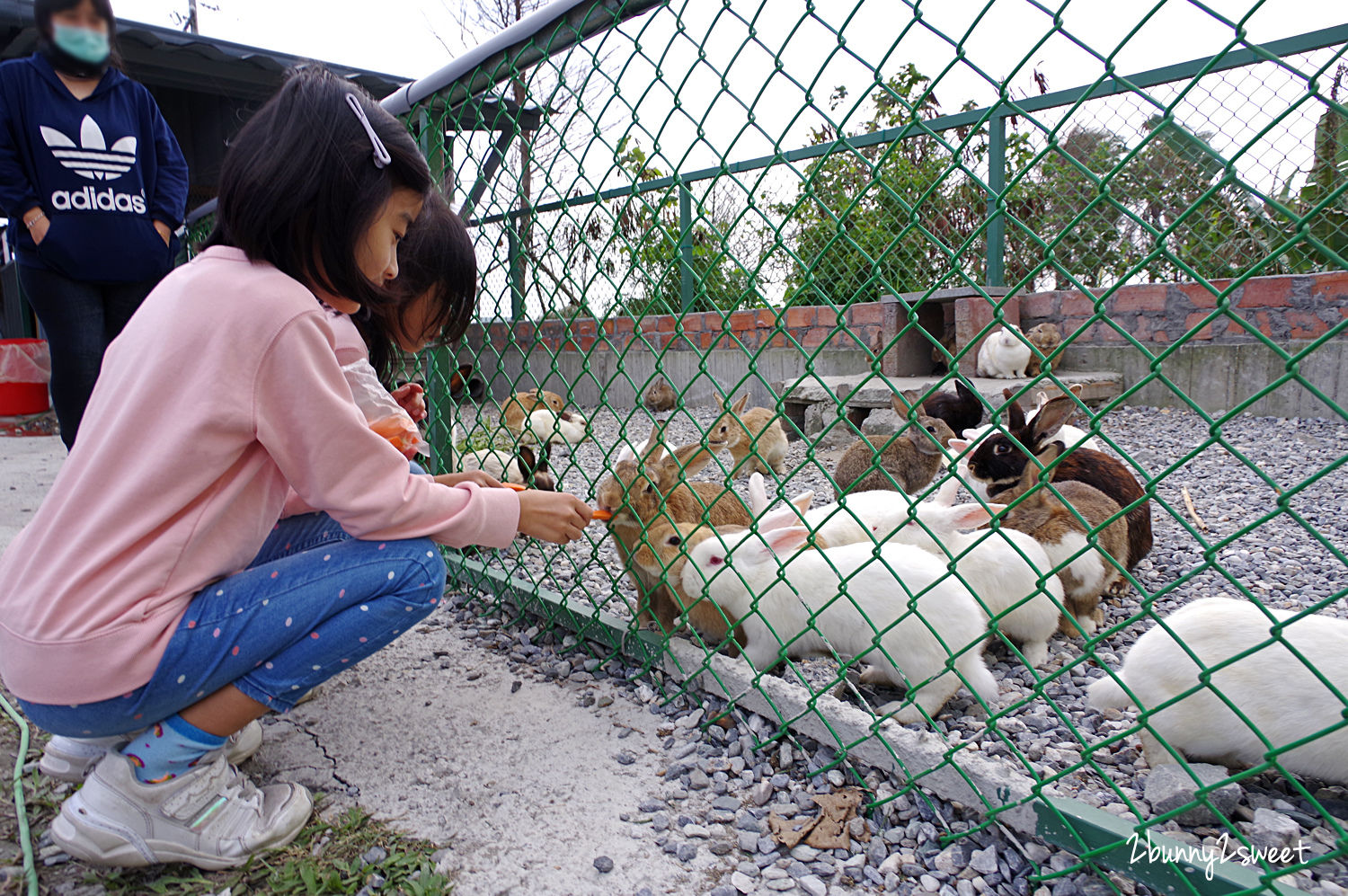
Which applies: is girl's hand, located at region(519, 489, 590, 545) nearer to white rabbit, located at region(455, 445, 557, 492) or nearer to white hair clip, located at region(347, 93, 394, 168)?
white hair clip, located at region(347, 93, 394, 168)

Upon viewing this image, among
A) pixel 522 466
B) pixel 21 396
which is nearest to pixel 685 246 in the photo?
pixel 522 466

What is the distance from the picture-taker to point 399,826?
1.52m

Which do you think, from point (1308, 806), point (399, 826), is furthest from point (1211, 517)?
point (399, 826)

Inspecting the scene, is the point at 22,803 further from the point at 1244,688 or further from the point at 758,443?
the point at 758,443

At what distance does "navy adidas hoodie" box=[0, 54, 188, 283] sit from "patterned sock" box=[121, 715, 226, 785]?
2219 mm

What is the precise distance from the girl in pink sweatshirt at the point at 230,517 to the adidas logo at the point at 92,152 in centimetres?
196

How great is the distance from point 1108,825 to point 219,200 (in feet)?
5.67

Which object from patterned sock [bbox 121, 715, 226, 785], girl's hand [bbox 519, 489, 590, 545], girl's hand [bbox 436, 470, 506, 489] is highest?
girl's hand [bbox 519, 489, 590, 545]

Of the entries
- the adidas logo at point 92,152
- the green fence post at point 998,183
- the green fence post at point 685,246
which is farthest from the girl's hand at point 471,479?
the green fence post at point 998,183

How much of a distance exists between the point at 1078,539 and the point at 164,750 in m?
2.32

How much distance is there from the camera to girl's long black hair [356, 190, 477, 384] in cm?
181

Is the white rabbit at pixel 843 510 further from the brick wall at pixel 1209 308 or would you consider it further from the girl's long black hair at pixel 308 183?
the brick wall at pixel 1209 308

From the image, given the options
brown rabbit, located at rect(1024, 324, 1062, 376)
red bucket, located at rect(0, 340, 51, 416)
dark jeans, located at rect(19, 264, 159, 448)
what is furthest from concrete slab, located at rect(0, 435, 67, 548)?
brown rabbit, located at rect(1024, 324, 1062, 376)

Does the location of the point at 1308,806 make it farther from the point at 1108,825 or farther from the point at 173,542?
the point at 173,542
